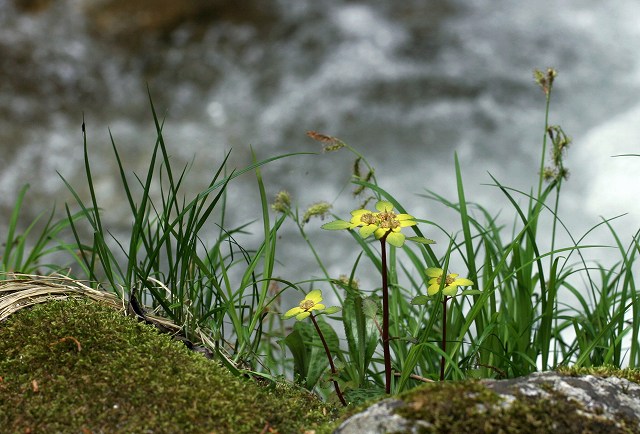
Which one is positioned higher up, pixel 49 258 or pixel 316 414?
pixel 49 258

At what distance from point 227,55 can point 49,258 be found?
2.22 m

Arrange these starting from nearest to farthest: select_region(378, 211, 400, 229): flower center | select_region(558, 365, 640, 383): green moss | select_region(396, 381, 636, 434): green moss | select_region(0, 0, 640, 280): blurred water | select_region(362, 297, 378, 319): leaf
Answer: select_region(396, 381, 636, 434): green moss → select_region(558, 365, 640, 383): green moss → select_region(378, 211, 400, 229): flower center → select_region(362, 297, 378, 319): leaf → select_region(0, 0, 640, 280): blurred water

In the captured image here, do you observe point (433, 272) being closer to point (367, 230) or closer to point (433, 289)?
point (433, 289)

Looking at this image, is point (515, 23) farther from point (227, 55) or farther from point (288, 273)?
point (288, 273)


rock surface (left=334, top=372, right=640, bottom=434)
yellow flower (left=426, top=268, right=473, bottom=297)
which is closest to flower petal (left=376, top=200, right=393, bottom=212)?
yellow flower (left=426, top=268, right=473, bottom=297)

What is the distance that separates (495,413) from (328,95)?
4842 millimetres

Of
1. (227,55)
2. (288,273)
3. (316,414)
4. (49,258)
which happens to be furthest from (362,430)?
(227,55)

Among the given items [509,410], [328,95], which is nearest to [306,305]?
[509,410]

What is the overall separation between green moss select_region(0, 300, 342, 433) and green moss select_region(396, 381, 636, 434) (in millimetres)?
281

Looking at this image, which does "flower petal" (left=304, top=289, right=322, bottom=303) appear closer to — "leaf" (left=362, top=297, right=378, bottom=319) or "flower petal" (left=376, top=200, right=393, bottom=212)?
"leaf" (left=362, top=297, right=378, bottom=319)

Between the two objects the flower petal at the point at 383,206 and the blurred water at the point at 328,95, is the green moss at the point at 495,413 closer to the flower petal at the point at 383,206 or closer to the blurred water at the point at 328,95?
the flower petal at the point at 383,206

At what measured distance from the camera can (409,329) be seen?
183cm

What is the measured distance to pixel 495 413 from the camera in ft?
3.35

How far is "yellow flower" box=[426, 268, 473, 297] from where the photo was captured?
4.50 ft
